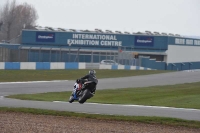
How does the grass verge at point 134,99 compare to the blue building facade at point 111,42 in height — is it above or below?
below

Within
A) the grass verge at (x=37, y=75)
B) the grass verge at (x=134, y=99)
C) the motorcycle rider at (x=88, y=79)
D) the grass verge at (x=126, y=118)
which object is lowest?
the grass verge at (x=37, y=75)

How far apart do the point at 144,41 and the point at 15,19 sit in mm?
30416

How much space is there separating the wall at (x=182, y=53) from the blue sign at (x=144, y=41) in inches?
112

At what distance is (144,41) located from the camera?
8606 centimetres

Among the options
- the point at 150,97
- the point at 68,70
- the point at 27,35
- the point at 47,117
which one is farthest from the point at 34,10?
the point at 47,117

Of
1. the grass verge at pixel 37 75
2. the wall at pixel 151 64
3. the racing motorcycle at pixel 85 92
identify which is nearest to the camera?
the racing motorcycle at pixel 85 92

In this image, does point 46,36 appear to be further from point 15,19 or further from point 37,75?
point 37,75

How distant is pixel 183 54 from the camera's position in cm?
9188

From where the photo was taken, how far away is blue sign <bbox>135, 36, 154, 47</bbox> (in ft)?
281

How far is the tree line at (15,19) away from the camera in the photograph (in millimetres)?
95312

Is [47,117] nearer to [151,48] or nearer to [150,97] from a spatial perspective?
[150,97]

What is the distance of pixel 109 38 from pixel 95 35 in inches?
89.4

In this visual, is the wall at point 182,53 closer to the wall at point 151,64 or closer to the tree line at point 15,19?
the wall at point 151,64

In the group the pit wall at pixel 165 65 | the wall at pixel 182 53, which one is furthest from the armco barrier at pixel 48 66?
the wall at pixel 182 53
